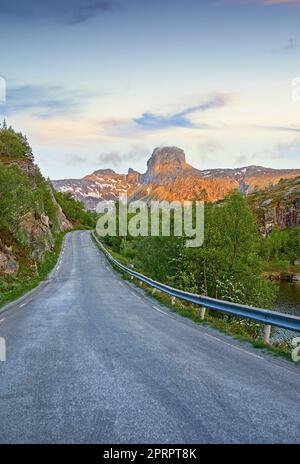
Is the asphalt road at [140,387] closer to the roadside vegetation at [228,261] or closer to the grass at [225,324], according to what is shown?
the grass at [225,324]

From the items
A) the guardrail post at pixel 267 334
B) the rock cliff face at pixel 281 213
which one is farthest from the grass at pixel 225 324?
the rock cliff face at pixel 281 213

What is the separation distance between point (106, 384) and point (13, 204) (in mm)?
32440

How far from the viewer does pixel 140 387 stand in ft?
21.3

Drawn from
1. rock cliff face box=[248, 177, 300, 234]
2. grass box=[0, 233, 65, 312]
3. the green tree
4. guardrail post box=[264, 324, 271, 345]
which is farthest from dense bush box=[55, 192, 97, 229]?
guardrail post box=[264, 324, 271, 345]

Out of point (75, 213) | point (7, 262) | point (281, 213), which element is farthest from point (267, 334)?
point (281, 213)

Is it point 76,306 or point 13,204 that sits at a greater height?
point 13,204

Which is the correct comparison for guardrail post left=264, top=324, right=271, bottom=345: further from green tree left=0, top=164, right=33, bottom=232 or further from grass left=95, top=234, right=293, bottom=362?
green tree left=0, top=164, right=33, bottom=232

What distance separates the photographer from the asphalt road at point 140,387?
15.8ft

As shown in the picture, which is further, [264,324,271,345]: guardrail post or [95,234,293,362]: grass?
[264,324,271,345]: guardrail post

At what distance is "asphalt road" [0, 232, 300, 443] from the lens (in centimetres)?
482

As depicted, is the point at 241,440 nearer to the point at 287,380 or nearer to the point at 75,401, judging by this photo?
the point at 75,401

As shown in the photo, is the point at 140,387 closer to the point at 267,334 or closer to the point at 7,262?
the point at 267,334
